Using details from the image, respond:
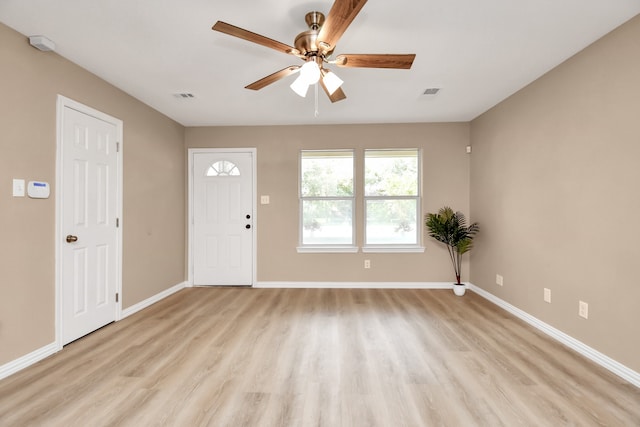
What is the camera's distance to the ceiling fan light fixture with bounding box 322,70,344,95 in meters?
2.15

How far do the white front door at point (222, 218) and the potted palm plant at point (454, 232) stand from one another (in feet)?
8.95

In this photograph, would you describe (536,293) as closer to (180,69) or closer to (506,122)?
(506,122)

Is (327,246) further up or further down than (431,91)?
further down

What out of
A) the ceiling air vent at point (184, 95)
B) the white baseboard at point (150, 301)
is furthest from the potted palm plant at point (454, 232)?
the white baseboard at point (150, 301)

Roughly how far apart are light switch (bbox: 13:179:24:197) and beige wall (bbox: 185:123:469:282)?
2.58m

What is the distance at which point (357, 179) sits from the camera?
4559mm

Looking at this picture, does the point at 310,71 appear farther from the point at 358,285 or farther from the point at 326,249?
the point at 358,285

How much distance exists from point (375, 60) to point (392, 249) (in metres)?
3.02

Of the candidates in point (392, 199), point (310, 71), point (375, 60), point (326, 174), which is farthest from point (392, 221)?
point (310, 71)

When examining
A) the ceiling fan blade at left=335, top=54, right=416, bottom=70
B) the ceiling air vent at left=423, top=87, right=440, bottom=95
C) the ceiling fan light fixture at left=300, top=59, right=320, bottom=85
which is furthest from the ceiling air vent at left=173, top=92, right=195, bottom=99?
the ceiling air vent at left=423, top=87, right=440, bottom=95

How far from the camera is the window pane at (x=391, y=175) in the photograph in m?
4.57

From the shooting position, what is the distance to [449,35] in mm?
2252

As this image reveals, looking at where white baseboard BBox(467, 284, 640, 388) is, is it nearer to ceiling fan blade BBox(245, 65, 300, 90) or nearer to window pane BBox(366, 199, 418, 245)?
window pane BBox(366, 199, 418, 245)

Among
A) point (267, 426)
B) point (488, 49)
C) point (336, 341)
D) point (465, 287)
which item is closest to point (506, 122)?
point (488, 49)
